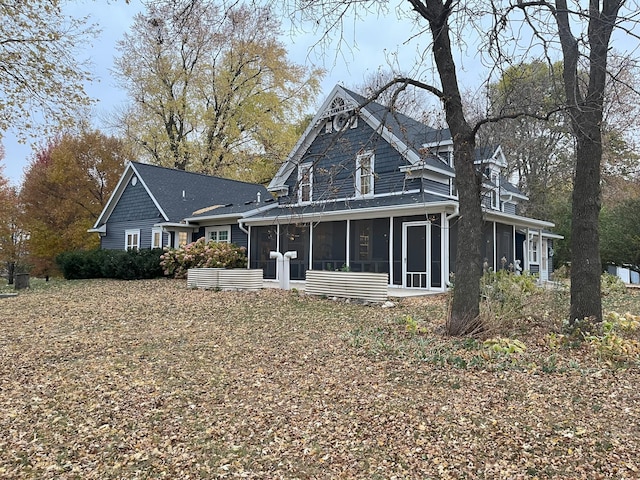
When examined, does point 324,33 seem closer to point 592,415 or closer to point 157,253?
point 592,415


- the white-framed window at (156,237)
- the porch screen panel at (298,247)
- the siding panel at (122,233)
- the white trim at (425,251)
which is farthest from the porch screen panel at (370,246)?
the white-framed window at (156,237)

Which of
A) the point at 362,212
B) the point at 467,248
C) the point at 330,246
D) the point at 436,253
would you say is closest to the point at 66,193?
the point at 330,246

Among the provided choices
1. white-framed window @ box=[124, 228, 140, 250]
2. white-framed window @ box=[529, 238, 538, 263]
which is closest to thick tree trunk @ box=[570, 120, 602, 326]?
white-framed window @ box=[529, 238, 538, 263]

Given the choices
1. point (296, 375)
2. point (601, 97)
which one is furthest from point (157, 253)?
point (601, 97)

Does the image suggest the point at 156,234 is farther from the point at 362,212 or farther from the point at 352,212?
the point at 362,212

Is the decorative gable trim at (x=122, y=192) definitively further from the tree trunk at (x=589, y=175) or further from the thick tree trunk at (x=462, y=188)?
the tree trunk at (x=589, y=175)

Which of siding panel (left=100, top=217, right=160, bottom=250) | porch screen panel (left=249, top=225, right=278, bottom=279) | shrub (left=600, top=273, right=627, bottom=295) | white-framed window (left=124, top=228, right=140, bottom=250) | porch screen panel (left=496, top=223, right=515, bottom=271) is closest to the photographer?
shrub (left=600, top=273, right=627, bottom=295)

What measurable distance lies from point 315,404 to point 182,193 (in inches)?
754

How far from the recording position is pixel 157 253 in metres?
17.7

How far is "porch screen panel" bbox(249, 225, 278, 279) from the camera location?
16891 mm

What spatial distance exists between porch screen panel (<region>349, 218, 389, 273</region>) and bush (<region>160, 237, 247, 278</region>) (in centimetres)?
510

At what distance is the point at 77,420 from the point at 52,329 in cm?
445

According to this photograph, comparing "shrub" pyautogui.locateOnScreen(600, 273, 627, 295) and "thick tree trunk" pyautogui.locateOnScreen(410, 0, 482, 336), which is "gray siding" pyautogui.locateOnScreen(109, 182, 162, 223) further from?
"shrub" pyautogui.locateOnScreen(600, 273, 627, 295)

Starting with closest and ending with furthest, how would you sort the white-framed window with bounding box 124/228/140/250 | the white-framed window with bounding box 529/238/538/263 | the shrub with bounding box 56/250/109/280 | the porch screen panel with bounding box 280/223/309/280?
the porch screen panel with bounding box 280/223/309/280
the shrub with bounding box 56/250/109/280
the white-framed window with bounding box 529/238/538/263
the white-framed window with bounding box 124/228/140/250
